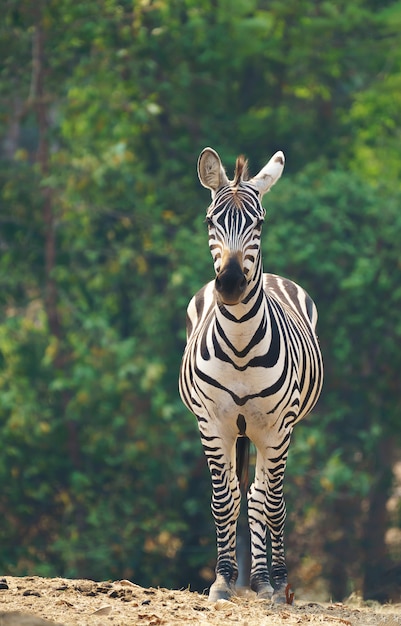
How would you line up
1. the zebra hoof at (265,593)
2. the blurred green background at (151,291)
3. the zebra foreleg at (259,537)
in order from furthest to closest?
the blurred green background at (151,291) → the zebra foreleg at (259,537) → the zebra hoof at (265,593)

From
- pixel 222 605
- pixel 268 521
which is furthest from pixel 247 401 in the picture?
pixel 222 605

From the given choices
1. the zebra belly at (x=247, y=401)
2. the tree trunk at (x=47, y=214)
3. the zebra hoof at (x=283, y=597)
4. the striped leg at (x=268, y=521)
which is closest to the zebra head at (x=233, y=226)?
the zebra belly at (x=247, y=401)

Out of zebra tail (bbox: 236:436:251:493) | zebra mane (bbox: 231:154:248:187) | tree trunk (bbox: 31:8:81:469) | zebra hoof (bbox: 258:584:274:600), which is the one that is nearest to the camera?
zebra mane (bbox: 231:154:248:187)

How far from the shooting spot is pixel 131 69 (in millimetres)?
14742

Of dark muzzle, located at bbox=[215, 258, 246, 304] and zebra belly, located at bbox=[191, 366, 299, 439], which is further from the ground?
dark muzzle, located at bbox=[215, 258, 246, 304]

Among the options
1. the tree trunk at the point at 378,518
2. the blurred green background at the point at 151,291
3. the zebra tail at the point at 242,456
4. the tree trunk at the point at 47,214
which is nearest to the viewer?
the zebra tail at the point at 242,456

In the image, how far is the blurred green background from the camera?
46.6 ft

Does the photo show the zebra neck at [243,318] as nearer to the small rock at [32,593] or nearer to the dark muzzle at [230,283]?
the dark muzzle at [230,283]

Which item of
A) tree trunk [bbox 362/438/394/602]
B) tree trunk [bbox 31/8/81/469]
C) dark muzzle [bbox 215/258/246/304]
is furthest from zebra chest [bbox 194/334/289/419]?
tree trunk [bbox 362/438/394/602]

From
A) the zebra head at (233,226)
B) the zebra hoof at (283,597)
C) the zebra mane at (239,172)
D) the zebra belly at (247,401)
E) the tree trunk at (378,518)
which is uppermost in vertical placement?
the tree trunk at (378,518)

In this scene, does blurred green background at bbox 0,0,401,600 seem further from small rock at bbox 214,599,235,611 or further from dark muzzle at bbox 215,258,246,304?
dark muzzle at bbox 215,258,246,304

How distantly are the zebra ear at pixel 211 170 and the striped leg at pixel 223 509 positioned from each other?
1.51 m

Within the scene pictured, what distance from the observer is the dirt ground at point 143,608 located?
5836 mm

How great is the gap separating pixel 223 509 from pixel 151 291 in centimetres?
832
